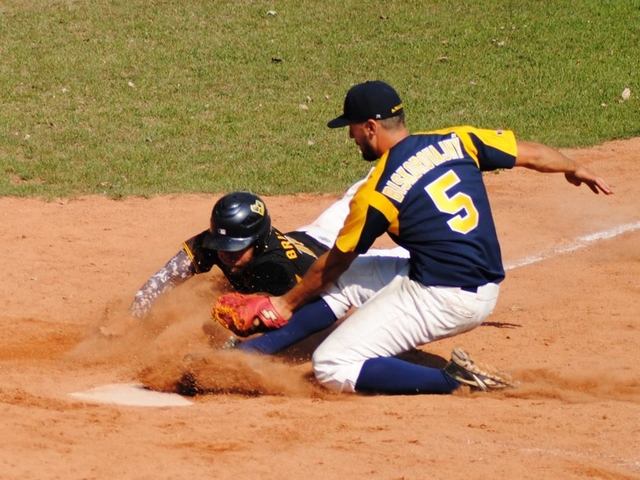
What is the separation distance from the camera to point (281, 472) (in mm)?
5129

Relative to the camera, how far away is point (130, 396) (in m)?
6.65

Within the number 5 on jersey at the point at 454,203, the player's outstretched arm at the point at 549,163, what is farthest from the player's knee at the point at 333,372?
the player's outstretched arm at the point at 549,163

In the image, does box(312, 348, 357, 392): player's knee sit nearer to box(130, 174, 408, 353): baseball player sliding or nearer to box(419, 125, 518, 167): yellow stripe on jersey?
box(130, 174, 408, 353): baseball player sliding

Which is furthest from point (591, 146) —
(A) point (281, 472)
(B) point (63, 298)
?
(A) point (281, 472)

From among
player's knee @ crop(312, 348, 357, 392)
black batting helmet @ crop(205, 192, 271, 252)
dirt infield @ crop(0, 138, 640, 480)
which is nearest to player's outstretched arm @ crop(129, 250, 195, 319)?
dirt infield @ crop(0, 138, 640, 480)

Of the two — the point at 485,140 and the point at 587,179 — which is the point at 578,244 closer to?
the point at 587,179

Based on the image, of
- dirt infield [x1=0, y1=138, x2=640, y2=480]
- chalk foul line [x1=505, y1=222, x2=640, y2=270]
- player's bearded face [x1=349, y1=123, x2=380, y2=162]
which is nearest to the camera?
dirt infield [x1=0, y1=138, x2=640, y2=480]

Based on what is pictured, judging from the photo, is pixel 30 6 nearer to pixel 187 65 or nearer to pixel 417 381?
pixel 187 65

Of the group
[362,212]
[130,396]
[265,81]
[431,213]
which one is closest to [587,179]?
[431,213]

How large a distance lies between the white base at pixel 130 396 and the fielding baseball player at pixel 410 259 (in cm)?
58

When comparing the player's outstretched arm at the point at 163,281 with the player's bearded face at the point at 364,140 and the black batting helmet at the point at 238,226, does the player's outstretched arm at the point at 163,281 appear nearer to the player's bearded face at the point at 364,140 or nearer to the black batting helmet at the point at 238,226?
the black batting helmet at the point at 238,226

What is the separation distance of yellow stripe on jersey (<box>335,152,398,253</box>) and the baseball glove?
2.08 feet

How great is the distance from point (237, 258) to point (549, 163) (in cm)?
196

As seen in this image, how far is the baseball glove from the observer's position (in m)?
6.67
